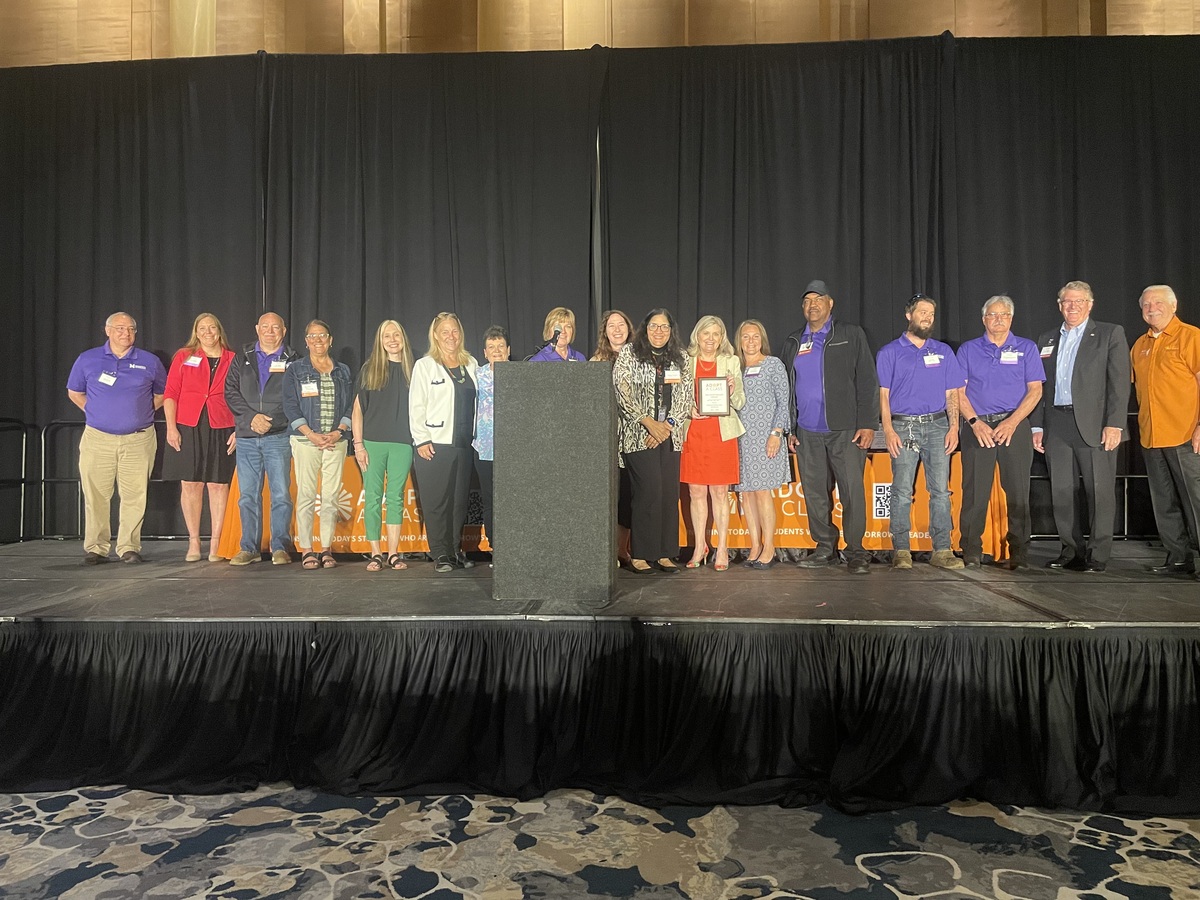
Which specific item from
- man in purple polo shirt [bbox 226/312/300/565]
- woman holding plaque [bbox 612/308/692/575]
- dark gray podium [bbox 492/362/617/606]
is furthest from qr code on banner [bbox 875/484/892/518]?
man in purple polo shirt [bbox 226/312/300/565]

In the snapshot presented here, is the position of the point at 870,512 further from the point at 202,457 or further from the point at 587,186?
the point at 202,457

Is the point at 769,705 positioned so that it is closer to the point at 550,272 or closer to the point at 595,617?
the point at 595,617

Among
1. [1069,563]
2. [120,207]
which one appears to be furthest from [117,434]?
[1069,563]

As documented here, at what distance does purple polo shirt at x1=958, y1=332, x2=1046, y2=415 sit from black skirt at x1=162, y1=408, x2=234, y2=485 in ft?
13.6

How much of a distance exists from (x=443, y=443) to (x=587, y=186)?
240 centimetres

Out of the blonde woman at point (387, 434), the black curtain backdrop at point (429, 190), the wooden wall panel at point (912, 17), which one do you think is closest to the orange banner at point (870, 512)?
the blonde woman at point (387, 434)

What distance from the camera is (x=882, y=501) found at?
4.77 m

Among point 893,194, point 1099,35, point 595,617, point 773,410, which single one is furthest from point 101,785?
point 1099,35

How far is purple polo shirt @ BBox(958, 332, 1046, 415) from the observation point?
4.04m

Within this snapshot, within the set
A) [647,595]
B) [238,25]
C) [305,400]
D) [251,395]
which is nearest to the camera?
[647,595]

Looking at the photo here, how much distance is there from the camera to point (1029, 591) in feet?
10.7

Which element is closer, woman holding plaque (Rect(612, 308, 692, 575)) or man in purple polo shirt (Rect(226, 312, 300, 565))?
woman holding plaque (Rect(612, 308, 692, 575))

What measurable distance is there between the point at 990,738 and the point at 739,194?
3.97 m

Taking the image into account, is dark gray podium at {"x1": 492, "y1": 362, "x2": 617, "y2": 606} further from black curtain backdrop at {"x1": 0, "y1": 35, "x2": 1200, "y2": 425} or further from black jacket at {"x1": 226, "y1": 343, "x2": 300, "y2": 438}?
black curtain backdrop at {"x1": 0, "y1": 35, "x2": 1200, "y2": 425}
